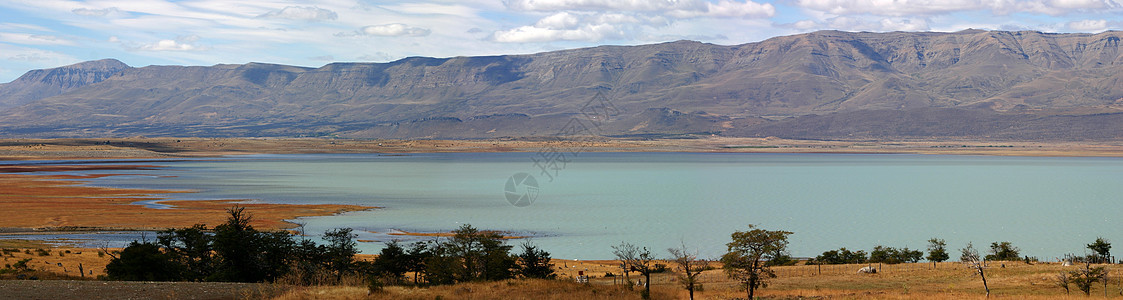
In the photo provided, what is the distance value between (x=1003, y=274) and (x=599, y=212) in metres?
38.8

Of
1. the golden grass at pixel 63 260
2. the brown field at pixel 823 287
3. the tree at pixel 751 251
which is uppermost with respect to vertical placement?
the tree at pixel 751 251

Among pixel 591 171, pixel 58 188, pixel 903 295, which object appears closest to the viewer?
pixel 903 295

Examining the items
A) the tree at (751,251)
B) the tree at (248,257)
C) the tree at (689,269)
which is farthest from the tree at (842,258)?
the tree at (248,257)

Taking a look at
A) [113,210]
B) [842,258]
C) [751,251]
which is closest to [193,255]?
[751,251]

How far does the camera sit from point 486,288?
2491 centimetres

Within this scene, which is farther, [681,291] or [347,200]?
[347,200]

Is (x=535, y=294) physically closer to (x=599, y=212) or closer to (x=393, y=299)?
(x=393, y=299)

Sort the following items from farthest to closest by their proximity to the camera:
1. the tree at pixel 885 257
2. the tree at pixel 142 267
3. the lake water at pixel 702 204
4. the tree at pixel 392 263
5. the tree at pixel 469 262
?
the lake water at pixel 702 204
the tree at pixel 885 257
the tree at pixel 392 263
the tree at pixel 469 262
the tree at pixel 142 267

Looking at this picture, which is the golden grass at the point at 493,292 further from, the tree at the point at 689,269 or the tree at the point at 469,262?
the tree at the point at 469,262

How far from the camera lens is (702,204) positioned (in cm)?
7794

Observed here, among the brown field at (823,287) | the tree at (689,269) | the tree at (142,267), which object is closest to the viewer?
the brown field at (823,287)

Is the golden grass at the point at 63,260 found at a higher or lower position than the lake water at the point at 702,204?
lower

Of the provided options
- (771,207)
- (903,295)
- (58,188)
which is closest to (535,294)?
(903,295)

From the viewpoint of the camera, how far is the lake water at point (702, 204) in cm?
5472
